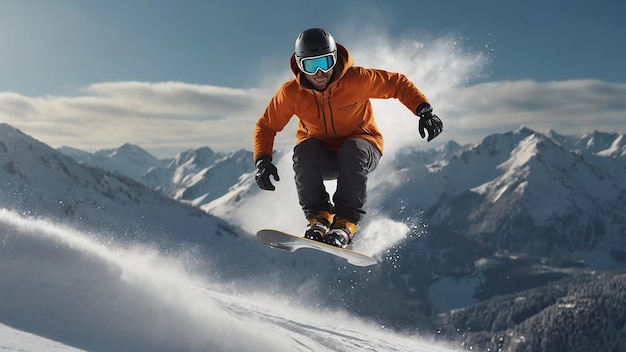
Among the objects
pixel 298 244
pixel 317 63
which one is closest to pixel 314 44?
pixel 317 63

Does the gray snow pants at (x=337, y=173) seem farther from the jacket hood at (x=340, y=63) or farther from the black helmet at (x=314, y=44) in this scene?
the black helmet at (x=314, y=44)

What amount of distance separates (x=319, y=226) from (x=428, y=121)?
2.16 metres

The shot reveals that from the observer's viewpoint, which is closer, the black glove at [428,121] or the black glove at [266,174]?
the black glove at [428,121]

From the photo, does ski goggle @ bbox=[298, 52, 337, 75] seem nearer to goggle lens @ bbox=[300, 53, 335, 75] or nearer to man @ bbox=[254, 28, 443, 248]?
goggle lens @ bbox=[300, 53, 335, 75]

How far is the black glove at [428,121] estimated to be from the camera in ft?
24.1

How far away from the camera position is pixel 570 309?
159875 millimetres

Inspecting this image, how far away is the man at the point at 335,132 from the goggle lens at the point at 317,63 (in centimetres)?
13

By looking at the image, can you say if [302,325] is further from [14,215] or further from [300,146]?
[14,215]

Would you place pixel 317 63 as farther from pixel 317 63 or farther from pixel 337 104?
pixel 337 104

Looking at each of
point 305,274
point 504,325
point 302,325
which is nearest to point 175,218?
point 305,274

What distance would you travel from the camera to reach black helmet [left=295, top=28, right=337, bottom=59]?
6.56m

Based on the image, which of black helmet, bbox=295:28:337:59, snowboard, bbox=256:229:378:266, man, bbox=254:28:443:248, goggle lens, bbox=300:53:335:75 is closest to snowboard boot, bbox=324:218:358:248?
man, bbox=254:28:443:248

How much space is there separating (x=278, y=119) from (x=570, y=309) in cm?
17636

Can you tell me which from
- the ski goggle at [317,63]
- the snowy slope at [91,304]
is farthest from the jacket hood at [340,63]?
the snowy slope at [91,304]
